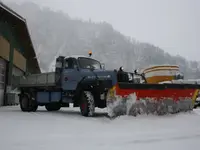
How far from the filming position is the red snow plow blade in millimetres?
7566

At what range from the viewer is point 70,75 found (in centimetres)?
977

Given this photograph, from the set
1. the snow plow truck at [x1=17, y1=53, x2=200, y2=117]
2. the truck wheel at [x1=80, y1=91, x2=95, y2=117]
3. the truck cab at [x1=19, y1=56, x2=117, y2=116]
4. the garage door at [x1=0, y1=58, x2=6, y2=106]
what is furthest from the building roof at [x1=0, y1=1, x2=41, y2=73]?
the truck wheel at [x1=80, y1=91, x2=95, y2=117]

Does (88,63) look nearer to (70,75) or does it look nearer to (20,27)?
(70,75)

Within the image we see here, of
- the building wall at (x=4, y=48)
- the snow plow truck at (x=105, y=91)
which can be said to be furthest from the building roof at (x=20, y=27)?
the snow plow truck at (x=105, y=91)

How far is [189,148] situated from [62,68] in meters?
6.90

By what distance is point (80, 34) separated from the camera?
153 metres

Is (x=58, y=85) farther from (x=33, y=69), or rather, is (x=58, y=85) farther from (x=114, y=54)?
(x=114, y=54)

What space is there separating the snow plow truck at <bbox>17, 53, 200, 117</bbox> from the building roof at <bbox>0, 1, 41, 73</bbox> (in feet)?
16.6

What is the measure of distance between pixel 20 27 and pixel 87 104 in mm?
11928

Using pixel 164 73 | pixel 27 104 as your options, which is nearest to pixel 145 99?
pixel 27 104

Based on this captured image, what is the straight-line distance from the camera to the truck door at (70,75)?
9570mm

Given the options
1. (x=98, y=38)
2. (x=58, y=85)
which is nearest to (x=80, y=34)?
(x=98, y=38)

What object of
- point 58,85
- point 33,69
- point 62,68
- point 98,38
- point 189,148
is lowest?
point 189,148

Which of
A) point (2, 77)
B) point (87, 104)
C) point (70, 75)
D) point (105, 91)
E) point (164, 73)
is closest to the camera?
point (105, 91)
